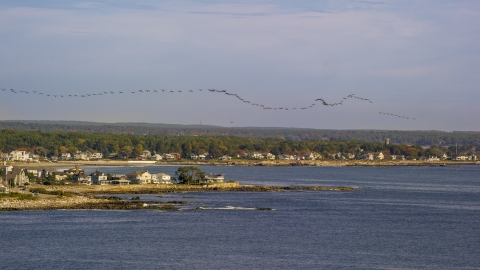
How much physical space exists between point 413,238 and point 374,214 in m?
8.64

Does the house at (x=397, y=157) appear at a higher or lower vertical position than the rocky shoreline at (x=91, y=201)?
higher

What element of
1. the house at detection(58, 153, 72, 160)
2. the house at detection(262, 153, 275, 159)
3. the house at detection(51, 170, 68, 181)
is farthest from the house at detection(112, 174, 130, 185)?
the house at detection(262, 153, 275, 159)

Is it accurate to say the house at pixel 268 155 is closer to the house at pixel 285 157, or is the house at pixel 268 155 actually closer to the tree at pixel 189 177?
the house at pixel 285 157

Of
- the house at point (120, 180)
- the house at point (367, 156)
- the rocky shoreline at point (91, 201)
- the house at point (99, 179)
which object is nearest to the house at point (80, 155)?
the house at point (367, 156)

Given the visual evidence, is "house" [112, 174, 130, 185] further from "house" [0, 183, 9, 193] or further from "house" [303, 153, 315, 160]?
"house" [303, 153, 315, 160]

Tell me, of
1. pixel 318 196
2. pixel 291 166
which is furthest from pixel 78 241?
pixel 291 166

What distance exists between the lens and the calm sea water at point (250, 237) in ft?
81.6

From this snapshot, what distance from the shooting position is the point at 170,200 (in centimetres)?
4462

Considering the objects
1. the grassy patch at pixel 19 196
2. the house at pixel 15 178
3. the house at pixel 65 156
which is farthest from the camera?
the house at pixel 65 156

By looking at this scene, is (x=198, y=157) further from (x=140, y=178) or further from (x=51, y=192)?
(x=51, y=192)

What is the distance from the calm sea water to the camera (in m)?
24.9

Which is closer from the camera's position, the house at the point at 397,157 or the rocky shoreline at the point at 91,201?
the rocky shoreline at the point at 91,201

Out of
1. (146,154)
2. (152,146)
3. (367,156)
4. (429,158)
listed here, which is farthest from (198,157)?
(429,158)

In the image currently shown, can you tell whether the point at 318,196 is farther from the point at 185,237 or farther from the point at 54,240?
the point at 54,240
